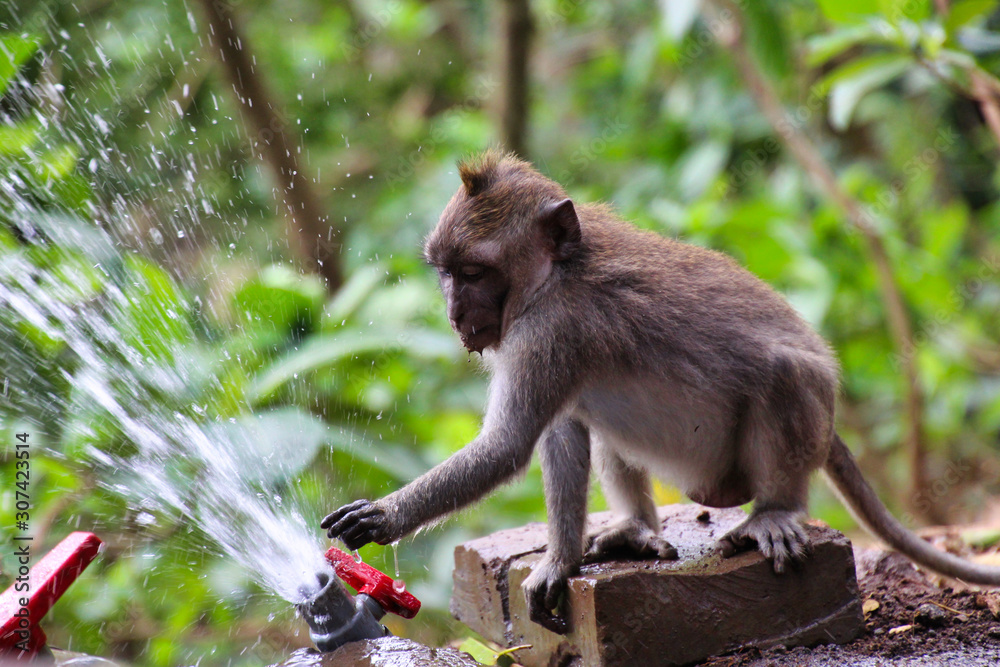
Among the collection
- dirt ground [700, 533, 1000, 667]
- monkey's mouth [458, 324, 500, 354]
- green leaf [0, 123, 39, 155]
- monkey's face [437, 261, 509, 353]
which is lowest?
dirt ground [700, 533, 1000, 667]

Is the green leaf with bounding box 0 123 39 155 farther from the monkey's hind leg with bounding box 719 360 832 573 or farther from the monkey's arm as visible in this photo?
the monkey's hind leg with bounding box 719 360 832 573

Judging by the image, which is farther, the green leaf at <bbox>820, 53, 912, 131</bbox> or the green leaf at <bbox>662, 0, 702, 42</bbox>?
the green leaf at <bbox>662, 0, 702, 42</bbox>

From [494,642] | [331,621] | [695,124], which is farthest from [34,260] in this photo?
[695,124]

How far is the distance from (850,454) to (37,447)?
351 centimetres

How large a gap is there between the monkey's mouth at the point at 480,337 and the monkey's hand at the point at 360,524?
78cm

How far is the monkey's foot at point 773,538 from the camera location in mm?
3434

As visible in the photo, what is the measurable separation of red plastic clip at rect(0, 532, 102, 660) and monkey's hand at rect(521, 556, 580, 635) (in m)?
1.50

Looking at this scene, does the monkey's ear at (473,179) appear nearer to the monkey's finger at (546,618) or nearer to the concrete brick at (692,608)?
the concrete brick at (692,608)

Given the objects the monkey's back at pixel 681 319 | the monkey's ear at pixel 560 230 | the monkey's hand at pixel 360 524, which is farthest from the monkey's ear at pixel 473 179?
the monkey's hand at pixel 360 524

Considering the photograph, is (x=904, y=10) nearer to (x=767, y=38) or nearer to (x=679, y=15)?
(x=679, y=15)

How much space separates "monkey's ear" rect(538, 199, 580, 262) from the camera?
3723mm

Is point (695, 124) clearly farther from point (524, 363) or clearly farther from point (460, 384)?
point (524, 363)

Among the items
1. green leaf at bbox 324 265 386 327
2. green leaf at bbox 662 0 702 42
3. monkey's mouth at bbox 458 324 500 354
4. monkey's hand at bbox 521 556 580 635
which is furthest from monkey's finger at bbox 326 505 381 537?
green leaf at bbox 662 0 702 42

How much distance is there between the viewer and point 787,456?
143 inches
